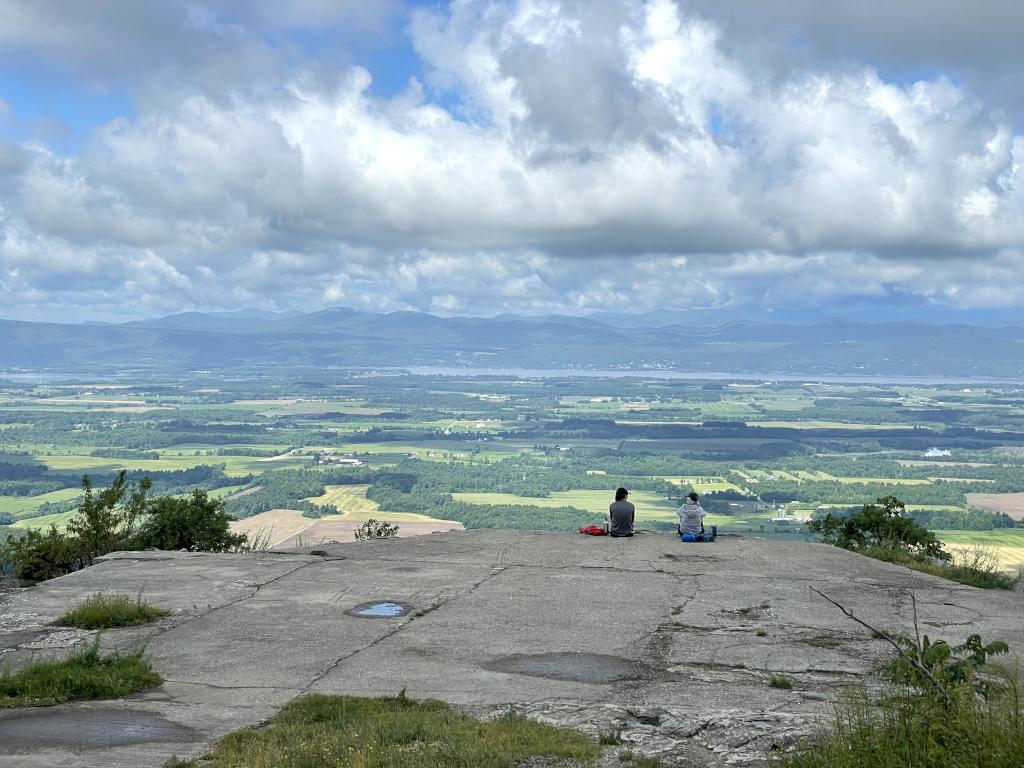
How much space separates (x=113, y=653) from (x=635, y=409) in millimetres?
178584

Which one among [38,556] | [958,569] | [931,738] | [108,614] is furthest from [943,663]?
[38,556]

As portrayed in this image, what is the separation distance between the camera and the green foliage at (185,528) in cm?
1686

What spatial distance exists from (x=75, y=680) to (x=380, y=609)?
4.06 metres

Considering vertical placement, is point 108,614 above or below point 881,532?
below

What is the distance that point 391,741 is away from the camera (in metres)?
6.55

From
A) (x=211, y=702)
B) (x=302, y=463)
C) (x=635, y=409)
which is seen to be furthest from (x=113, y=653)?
(x=635, y=409)

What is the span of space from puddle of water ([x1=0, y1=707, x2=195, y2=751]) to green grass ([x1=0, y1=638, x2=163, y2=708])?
31cm

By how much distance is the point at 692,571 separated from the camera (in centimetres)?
1416

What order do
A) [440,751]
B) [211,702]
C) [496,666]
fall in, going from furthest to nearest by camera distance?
[496,666]
[211,702]
[440,751]

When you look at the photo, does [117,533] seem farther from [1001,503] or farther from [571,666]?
[1001,503]

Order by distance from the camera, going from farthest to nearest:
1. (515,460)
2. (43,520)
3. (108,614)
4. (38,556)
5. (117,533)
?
(515,460) → (43,520) → (117,533) → (38,556) → (108,614)

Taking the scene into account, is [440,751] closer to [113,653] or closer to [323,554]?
[113,653]

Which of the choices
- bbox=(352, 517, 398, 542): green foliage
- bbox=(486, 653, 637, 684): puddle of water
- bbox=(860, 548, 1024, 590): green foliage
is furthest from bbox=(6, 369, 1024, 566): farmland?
bbox=(486, 653, 637, 684): puddle of water

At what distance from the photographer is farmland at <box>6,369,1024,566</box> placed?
6444 centimetres
